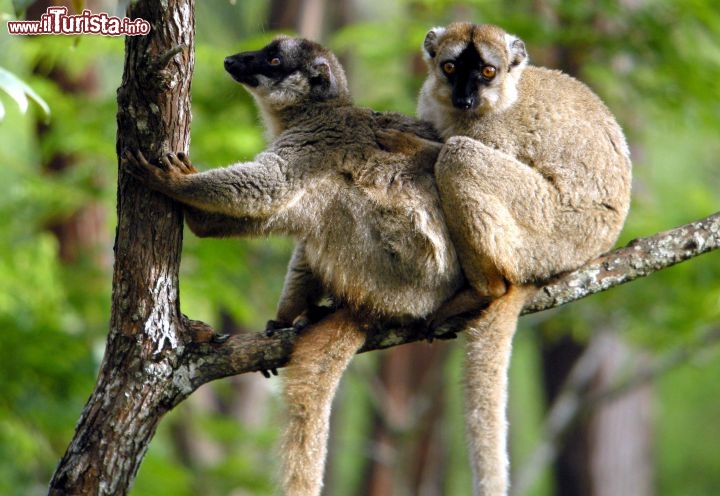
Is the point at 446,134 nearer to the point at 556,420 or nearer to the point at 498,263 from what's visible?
the point at 498,263

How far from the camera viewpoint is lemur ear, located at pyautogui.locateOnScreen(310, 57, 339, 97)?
668 cm

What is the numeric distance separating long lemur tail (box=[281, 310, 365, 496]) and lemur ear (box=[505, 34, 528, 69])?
231 cm

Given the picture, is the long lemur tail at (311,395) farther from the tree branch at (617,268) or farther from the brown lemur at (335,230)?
the tree branch at (617,268)

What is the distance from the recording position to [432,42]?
7184 millimetres

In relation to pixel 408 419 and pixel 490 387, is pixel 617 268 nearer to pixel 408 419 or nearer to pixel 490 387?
pixel 490 387

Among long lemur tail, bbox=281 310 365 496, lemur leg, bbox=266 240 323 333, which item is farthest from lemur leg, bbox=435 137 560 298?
lemur leg, bbox=266 240 323 333

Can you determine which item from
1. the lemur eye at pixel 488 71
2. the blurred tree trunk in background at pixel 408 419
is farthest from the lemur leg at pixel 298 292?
the blurred tree trunk in background at pixel 408 419

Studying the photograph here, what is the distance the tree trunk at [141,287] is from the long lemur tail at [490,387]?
5.86ft

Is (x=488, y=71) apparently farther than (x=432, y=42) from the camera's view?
No

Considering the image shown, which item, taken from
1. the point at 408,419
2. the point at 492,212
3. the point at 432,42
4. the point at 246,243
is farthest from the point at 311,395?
the point at 408,419

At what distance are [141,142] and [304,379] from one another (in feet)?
5.57

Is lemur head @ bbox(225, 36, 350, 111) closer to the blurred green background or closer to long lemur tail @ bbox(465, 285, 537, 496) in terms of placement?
the blurred green background

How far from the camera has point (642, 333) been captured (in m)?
12.1

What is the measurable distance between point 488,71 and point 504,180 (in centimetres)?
95
